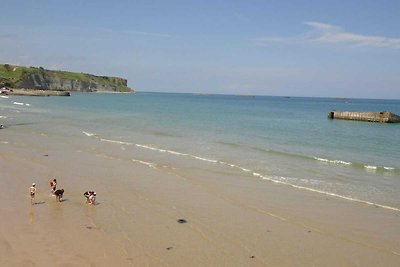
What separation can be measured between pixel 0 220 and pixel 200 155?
18.8 metres

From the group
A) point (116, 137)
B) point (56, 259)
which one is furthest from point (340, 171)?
point (116, 137)

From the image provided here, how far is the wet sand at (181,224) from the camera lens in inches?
480

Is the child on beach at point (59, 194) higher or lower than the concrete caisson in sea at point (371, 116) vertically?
lower

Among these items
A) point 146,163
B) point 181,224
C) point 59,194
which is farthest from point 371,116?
point 59,194

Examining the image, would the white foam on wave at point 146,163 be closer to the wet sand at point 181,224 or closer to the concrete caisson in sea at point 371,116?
the wet sand at point 181,224

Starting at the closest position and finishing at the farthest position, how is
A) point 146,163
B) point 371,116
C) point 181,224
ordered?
point 181,224 → point 146,163 → point 371,116

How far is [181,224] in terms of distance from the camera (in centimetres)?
1510

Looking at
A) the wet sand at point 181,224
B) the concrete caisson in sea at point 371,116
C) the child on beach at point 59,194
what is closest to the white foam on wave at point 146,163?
the wet sand at point 181,224

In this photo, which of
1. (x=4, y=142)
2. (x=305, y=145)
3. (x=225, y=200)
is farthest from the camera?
(x=305, y=145)

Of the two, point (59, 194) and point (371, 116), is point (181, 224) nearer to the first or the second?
point (59, 194)

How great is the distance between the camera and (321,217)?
659 inches

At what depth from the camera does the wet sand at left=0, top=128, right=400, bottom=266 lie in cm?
1220

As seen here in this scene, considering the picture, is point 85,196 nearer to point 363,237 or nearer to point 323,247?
point 323,247

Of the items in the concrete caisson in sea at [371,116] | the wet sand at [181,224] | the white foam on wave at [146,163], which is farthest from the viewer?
the concrete caisson in sea at [371,116]
